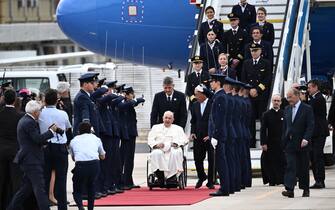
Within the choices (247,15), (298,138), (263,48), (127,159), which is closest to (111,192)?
(127,159)

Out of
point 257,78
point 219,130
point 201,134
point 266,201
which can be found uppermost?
point 257,78

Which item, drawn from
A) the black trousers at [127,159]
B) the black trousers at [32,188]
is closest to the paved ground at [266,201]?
the black trousers at [127,159]

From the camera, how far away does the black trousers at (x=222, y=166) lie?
2273 centimetres

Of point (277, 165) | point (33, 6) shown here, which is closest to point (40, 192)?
point (277, 165)

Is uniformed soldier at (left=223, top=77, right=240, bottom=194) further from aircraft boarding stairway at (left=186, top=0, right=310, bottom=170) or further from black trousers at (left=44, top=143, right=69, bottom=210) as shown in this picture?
black trousers at (left=44, top=143, right=69, bottom=210)

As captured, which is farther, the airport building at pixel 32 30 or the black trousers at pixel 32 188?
the airport building at pixel 32 30

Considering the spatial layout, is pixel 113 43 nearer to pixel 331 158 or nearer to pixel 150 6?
pixel 150 6

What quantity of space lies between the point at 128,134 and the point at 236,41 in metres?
4.09

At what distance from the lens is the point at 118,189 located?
941 inches

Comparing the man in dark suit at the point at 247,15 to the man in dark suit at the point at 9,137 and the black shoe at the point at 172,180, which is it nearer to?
the black shoe at the point at 172,180

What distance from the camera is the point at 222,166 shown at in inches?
901

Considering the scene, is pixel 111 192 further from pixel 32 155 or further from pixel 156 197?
pixel 32 155

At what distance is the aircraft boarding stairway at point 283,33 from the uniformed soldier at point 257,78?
21 cm

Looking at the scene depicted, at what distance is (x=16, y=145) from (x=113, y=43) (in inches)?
548
